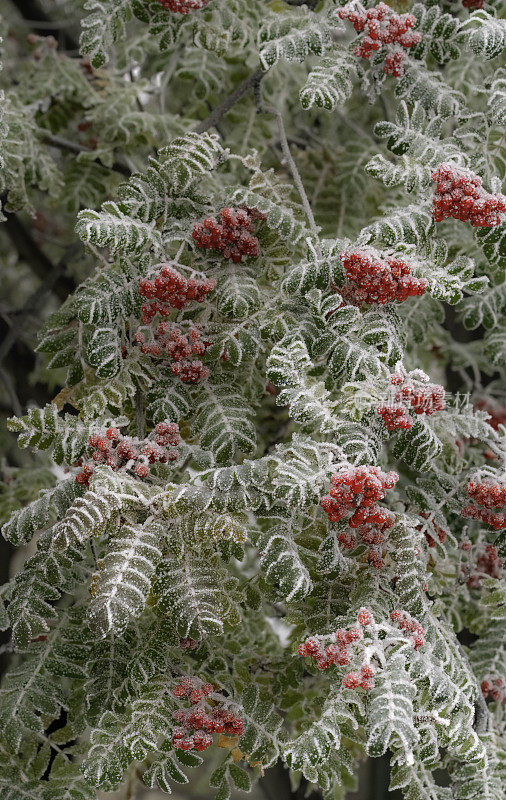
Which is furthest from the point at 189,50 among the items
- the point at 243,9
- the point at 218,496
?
the point at 218,496

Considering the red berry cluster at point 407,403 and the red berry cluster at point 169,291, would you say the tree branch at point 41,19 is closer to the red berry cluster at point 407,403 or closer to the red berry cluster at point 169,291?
the red berry cluster at point 169,291

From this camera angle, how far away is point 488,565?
2537 millimetres

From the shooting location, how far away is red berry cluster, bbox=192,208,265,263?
2055 millimetres

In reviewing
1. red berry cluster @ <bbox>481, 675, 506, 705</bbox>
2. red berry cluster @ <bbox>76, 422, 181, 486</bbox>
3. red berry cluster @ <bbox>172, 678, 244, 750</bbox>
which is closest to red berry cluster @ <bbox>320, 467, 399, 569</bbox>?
red berry cluster @ <bbox>76, 422, 181, 486</bbox>

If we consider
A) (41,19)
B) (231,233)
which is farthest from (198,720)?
(41,19)

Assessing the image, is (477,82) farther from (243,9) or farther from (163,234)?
(163,234)

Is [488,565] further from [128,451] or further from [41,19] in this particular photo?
[41,19]

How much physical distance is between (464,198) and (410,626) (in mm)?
958

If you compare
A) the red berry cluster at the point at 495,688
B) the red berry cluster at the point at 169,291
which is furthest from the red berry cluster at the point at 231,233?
the red berry cluster at the point at 495,688

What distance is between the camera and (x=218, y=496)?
1.69 m

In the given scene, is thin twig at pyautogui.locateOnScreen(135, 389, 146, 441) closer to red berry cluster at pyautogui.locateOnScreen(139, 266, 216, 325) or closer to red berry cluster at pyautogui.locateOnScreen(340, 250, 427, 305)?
red berry cluster at pyautogui.locateOnScreen(139, 266, 216, 325)

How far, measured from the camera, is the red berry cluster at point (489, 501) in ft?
6.59

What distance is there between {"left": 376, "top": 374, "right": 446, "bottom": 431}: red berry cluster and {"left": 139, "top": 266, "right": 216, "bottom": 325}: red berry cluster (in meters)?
0.53

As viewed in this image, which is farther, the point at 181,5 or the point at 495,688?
the point at 495,688
